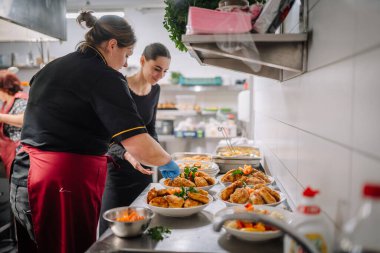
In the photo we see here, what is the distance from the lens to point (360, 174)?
34.1 inches

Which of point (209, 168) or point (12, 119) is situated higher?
point (12, 119)

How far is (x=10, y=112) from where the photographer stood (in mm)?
3365

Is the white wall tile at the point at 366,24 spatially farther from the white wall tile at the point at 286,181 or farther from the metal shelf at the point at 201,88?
the metal shelf at the point at 201,88

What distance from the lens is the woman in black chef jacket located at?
1713 mm

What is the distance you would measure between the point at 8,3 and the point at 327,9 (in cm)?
251

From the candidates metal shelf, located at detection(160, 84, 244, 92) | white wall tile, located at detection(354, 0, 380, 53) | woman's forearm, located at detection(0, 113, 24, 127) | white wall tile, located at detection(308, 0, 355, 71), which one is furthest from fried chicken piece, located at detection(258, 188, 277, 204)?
metal shelf, located at detection(160, 84, 244, 92)

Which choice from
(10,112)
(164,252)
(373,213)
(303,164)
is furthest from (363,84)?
(10,112)

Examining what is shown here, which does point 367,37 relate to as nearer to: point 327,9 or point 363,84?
point 363,84

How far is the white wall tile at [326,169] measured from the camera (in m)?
0.99

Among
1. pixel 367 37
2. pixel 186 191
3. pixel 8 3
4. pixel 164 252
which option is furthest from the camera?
pixel 8 3

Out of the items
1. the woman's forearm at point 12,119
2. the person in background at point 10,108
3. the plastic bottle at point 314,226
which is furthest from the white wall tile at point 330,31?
the person in background at point 10,108

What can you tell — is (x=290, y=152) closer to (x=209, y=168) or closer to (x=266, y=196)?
(x=266, y=196)

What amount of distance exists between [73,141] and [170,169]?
57 centimetres

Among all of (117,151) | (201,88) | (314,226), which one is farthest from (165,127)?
(314,226)
